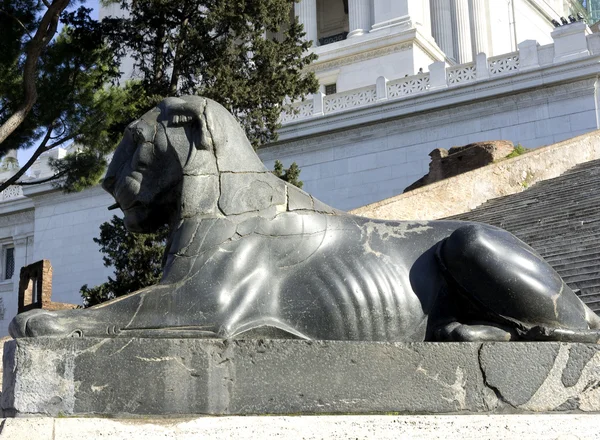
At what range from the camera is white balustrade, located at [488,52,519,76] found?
2108 centimetres

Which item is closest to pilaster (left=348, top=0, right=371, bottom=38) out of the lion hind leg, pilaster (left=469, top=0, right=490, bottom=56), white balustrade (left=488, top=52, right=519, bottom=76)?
pilaster (left=469, top=0, right=490, bottom=56)

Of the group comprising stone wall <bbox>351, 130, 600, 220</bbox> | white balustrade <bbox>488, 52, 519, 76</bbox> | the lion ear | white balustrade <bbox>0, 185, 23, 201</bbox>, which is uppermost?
white balustrade <bbox>488, 52, 519, 76</bbox>

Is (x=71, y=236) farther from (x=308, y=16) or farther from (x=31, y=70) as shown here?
(x=31, y=70)

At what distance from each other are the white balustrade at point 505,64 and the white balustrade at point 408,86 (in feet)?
5.62

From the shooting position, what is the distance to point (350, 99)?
23.2 m

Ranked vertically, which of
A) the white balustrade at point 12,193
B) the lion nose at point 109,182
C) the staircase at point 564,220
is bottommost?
the lion nose at point 109,182

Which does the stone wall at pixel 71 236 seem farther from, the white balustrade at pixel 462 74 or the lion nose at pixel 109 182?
the lion nose at pixel 109 182

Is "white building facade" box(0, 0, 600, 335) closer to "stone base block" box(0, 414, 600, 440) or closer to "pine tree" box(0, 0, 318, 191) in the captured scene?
"pine tree" box(0, 0, 318, 191)

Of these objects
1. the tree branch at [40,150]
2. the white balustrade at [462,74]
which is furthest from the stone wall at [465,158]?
the tree branch at [40,150]

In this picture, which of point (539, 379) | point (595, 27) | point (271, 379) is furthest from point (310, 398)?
point (595, 27)

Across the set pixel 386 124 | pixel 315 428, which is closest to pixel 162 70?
pixel 386 124

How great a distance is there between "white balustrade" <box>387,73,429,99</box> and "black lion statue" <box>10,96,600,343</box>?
18974 millimetres

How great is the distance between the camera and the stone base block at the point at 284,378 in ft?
9.91

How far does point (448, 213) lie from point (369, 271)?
951 cm
